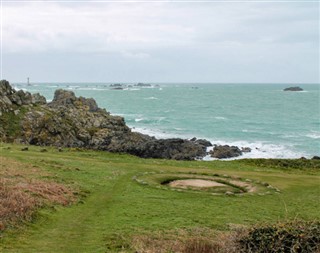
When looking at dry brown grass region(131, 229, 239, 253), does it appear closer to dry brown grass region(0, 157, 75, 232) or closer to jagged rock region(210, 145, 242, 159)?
dry brown grass region(0, 157, 75, 232)

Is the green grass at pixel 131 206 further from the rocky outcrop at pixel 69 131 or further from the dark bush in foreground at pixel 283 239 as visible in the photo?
the rocky outcrop at pixel 69 131

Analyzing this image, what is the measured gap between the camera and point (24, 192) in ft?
79.6

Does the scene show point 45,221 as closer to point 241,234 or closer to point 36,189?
point 36,189

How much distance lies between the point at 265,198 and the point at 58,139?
35.8 meters

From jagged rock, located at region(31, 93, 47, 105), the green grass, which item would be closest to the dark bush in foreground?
the green grass

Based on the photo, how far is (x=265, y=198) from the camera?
29.1 m

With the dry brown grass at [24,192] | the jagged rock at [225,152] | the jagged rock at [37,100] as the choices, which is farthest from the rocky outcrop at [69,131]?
the dry brown grass at [24,192]

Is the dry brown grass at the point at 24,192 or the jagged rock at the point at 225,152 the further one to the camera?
the jagged rock at the point at 225,152

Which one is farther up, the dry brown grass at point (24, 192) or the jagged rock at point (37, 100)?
the jagged rock at point (37, 100)

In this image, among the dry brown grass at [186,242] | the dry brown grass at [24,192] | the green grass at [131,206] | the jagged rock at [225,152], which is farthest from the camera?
the jagged rock at [225,152]

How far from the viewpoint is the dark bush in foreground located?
1388 centimetres

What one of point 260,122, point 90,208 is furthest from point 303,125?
point 90,208

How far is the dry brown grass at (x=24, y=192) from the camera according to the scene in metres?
20.8

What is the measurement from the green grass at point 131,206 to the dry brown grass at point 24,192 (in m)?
0.70
